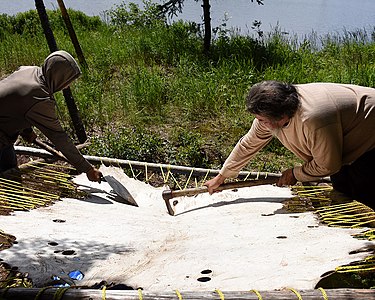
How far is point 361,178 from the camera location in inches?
115

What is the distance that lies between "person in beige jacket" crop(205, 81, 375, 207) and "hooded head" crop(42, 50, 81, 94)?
1404mm

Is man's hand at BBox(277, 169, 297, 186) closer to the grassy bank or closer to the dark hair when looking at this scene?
the dark hair

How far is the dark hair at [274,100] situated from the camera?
255 centimetres

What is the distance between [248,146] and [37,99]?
1397 mm

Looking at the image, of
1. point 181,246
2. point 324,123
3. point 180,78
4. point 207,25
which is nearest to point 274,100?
point 324,123

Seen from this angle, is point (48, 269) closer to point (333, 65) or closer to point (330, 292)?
point (330, 292)

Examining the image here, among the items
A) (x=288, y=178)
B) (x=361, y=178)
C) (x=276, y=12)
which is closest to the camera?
(x=361, y=178)

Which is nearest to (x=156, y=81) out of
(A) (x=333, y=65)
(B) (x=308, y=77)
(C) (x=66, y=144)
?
(B) (x=308, y=77)

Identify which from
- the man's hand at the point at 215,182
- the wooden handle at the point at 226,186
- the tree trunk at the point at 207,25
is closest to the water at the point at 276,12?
the tree trunk at the point at 207,25

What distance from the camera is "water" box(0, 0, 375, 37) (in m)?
11.5

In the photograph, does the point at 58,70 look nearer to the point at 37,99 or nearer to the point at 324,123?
the point at 37,99

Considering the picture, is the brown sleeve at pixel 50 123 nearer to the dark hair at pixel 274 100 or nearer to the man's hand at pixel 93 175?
the man's hand at pixel 93 175

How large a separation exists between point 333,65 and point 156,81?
266 centimetres

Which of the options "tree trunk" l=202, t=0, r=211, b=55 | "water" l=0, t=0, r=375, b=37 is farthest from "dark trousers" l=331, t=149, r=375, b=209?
"water" l=0, t=0, r=375, b=37
